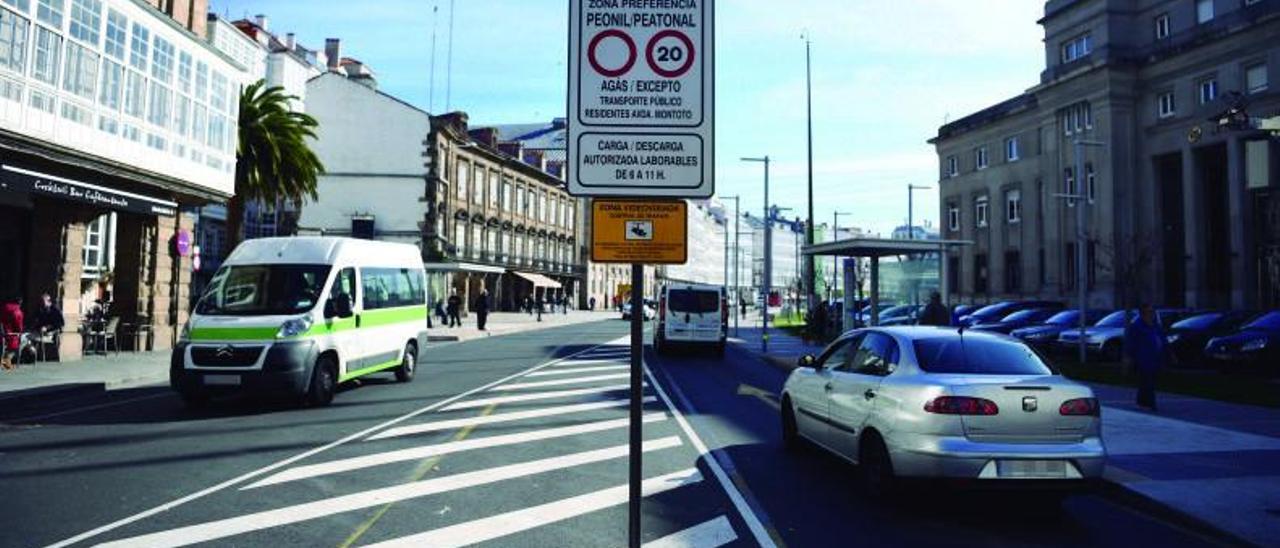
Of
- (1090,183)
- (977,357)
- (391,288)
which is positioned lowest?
(977,357)

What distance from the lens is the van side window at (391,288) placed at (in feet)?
46.9

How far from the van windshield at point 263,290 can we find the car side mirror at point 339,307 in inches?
9.6

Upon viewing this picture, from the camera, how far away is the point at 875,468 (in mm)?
6953

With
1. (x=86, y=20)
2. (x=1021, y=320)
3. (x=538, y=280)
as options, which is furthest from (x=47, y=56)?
(x=538, y=280)

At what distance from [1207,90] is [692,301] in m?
27.9

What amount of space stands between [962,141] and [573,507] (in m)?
54.4

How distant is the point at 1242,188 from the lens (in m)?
34.6

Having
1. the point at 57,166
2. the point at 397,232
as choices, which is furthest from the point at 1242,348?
the point at 397,232

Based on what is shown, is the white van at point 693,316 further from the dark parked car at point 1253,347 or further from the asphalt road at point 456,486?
the dark parked car at point 1253,347

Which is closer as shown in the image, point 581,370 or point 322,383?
point 322,383

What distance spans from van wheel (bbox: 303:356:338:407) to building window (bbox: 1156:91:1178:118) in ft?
132

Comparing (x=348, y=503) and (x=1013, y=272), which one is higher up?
(x=1013, y=272)

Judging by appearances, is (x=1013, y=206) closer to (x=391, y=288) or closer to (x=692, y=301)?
(x=692, y=301)

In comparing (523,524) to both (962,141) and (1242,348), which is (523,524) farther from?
(962,141)
